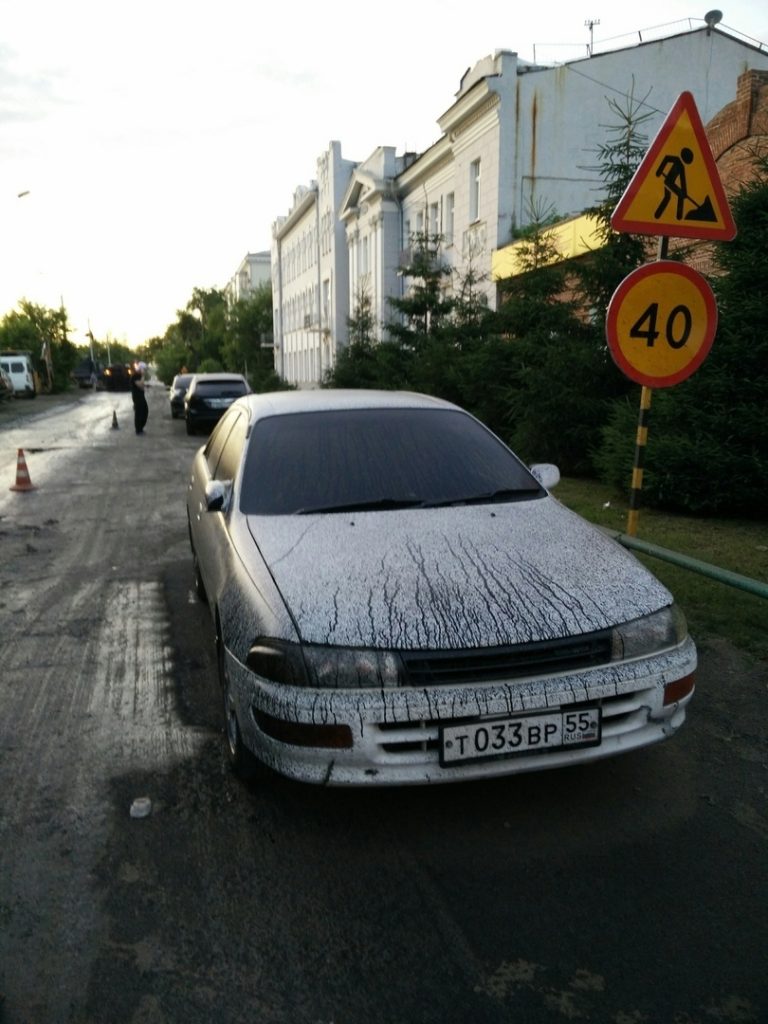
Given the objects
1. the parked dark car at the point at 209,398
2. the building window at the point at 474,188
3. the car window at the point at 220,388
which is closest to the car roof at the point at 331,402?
the parked dark car at the point at 209,398

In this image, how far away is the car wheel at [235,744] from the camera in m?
3.26

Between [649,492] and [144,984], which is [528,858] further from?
[649,492]

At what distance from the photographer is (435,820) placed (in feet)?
10.3

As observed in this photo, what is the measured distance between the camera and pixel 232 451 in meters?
4.88

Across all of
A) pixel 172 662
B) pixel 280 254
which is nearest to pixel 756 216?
pixel 172 662

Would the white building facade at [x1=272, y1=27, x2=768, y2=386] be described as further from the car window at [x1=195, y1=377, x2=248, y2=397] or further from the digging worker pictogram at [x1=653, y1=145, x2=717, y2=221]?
the digging worker pictogram at [x1=653, y1=145, x2=717, y2=221]

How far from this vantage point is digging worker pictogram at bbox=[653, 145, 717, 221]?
492 cm

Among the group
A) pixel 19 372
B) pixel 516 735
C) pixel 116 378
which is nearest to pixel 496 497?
pixel 516 735

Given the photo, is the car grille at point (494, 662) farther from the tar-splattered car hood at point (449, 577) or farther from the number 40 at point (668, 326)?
the number 40 at point (668, 326)

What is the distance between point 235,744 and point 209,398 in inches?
762

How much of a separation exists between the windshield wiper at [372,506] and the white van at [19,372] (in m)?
47.8

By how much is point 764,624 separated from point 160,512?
7081 millimetres

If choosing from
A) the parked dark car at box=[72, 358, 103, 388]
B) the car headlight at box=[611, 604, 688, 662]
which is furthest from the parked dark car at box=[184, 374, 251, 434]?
the parked dark car at box=[72, 358, 103, 388]

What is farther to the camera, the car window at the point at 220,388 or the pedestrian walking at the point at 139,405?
the pedestrian walking at the point at 139,405
